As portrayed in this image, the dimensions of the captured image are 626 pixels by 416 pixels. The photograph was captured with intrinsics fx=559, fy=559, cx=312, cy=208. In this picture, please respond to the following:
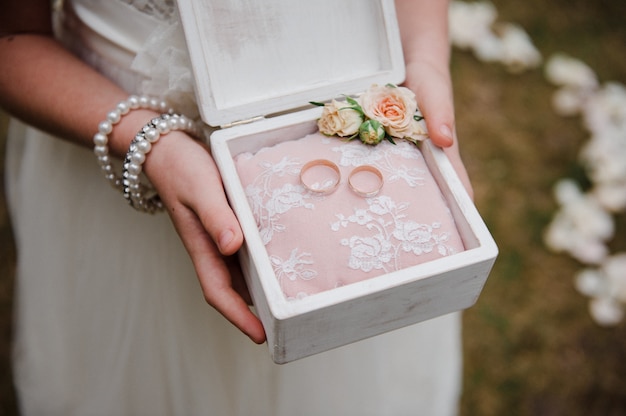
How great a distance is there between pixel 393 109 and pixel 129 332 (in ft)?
2.82

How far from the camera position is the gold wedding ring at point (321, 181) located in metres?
0.91

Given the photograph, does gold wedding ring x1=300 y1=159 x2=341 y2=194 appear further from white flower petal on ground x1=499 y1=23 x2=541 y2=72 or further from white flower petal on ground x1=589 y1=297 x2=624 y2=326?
white flower petal on ground x1=499 y1=23 x2=541 y2=72

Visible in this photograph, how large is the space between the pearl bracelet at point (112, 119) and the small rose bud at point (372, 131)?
38 centimetres

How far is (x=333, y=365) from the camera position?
137 centimetres

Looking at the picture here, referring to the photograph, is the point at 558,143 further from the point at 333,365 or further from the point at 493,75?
the point at 333,365

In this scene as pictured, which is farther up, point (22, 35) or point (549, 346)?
point (22, 35)

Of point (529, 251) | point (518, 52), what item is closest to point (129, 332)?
point (529, 251)

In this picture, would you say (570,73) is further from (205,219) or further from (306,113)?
(205,219)

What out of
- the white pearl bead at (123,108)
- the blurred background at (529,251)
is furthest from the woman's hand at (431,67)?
the blurred background at (529,251)

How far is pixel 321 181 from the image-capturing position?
931 mm

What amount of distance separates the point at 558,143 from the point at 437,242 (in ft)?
6.07

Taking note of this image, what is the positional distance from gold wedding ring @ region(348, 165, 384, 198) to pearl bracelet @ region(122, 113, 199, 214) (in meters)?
0.34

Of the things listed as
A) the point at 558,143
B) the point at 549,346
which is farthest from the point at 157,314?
the point at 558,143

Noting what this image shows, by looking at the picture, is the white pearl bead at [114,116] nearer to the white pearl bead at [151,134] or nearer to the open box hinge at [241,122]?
the white pearl bead at [151,134]
